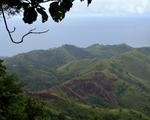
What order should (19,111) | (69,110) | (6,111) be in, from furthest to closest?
(69,110) → (19,111) → (6,111)

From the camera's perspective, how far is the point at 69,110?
196 m

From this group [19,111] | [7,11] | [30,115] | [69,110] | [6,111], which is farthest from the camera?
[69,110]

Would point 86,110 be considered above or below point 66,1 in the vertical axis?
below

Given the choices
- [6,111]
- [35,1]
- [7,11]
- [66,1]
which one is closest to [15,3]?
[35,1]

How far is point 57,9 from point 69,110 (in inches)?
7563

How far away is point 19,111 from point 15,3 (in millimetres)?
31595

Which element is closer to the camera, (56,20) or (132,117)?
(56,20)

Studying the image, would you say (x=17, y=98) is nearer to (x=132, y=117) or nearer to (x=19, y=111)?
(x=19, y=111)

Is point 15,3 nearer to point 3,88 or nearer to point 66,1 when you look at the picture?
point 66,1

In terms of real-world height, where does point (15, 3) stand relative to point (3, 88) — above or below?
above

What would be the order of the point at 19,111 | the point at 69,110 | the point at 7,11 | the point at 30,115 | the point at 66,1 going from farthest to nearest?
the point at 69,110, the point at 30,115, the point at 19,111, the point at 7,11, the point at 66,1

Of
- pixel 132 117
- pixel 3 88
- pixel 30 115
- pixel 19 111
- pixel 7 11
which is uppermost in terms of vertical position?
pixel 7 11

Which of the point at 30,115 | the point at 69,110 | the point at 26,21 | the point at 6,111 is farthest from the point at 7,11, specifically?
the point at 69,110

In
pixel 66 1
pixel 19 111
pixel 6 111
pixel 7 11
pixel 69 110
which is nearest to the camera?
pixel 66 1
